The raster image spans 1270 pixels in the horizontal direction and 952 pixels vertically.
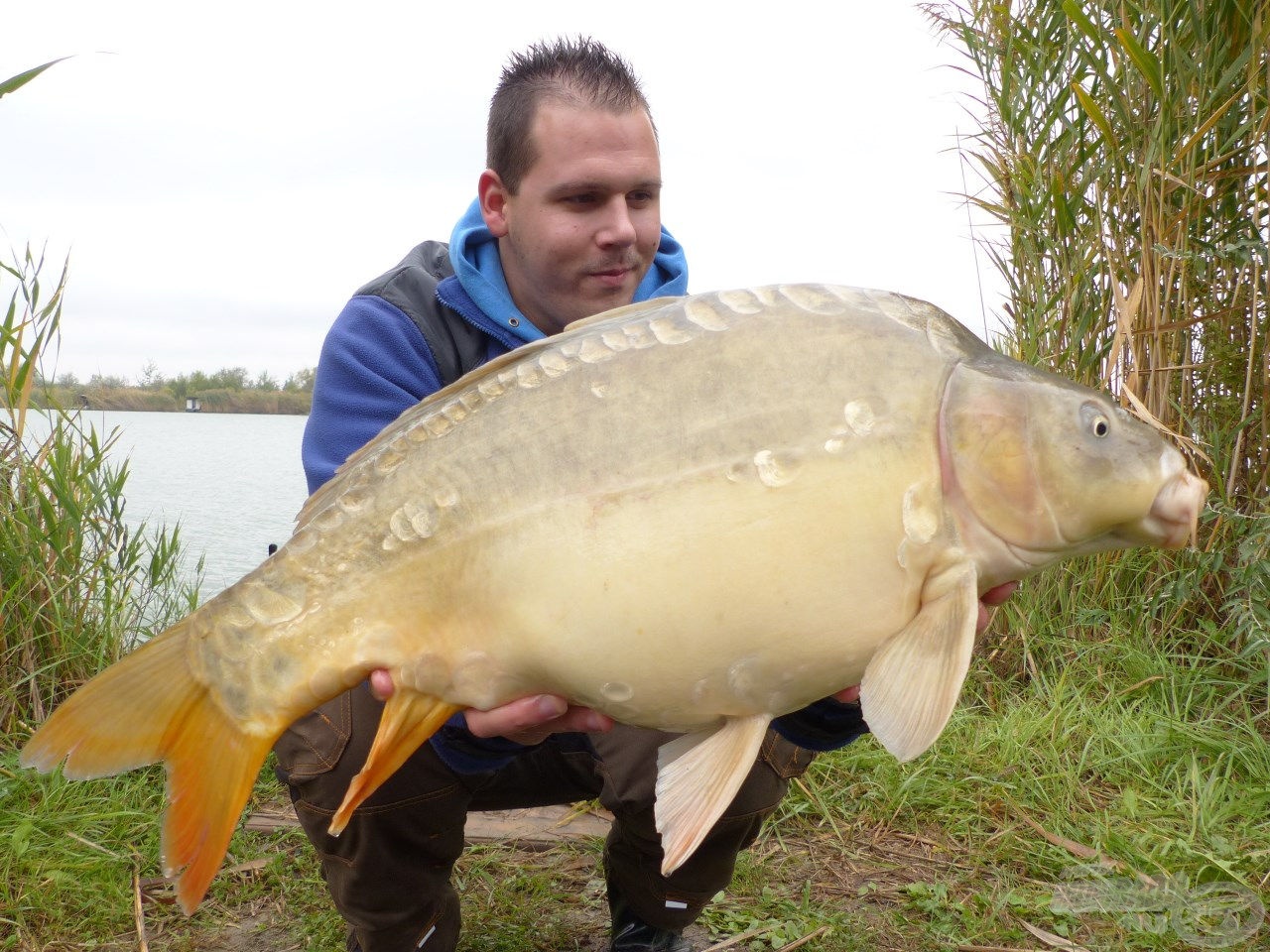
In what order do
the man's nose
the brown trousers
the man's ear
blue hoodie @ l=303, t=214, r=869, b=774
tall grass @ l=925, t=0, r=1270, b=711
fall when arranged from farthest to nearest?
1. tall grass @ l=925, t=0, r=1270, b=711
2. the man's ear
3. the man's nose
4. blue hoodie @ l=303, t=214, r=869, b=774
5. the brown trousers

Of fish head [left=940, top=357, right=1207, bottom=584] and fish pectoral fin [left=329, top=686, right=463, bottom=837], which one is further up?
fish head [left=940, top=357, right=1207, bottom=584]

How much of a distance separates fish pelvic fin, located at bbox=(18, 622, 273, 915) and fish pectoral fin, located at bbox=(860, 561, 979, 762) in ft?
2.13

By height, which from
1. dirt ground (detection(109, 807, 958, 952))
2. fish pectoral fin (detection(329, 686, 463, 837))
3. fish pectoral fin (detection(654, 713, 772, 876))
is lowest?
dirt ground (detection(109, 807, 958, 952))

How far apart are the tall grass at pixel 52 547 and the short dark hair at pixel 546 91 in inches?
42.2

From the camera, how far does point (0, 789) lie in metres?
2.02

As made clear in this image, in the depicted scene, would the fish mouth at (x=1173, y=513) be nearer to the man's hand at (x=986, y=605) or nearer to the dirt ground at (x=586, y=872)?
the man's hand at (x=986, y=605)

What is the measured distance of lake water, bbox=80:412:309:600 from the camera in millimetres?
3287

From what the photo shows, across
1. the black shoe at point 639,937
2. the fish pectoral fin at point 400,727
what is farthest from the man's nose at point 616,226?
the black shoe at point 639,937

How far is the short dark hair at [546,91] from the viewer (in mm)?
1931

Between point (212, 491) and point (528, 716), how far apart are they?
16.3 feet

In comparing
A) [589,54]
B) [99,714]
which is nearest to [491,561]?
[99,714]

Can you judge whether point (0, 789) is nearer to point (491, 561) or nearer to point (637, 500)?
point (491, 561)

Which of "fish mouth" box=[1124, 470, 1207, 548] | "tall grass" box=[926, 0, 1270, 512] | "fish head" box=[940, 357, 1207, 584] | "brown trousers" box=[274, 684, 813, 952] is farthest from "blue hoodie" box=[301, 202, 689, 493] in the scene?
"tall grass" box=[926, 0, 1270, 512]

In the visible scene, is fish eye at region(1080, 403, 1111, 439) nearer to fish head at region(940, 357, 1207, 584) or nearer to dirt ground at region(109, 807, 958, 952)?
fish head at region(940, 357, 1207, 584)
